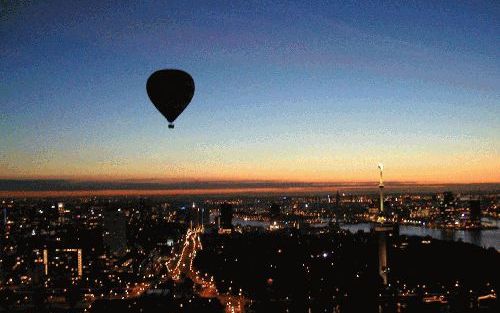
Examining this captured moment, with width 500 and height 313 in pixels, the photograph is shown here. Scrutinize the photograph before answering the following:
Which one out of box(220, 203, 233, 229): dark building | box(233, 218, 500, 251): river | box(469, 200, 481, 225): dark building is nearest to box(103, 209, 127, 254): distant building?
box(220, 203, 233, 229): dark building

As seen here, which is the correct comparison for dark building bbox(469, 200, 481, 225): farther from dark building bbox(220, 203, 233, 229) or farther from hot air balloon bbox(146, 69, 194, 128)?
hot air balloon bbox(146, 69, 194, 128)

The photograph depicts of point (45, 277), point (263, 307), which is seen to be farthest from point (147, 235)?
point (263, 307)

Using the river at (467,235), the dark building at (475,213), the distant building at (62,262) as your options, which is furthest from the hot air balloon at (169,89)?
the dark building at (475,213)

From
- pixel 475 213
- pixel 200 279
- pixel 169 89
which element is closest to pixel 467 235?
pixel 475 213

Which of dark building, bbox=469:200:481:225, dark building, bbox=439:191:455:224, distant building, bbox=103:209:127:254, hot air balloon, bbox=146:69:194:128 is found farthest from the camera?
dark building, bbox=439:191:455:224

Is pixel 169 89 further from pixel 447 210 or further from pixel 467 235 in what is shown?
pixel 447 210

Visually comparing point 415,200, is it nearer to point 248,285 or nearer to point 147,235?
point 147,235
